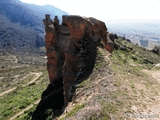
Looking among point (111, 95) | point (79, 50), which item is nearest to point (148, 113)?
point (111, 95)

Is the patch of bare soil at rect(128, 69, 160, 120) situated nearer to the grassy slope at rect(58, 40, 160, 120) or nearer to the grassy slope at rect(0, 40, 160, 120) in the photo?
the grassy slope at rect(58, 40, 160, 120)

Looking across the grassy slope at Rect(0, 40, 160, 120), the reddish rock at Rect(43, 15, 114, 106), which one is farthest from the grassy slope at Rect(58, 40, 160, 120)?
the reddish rock at Rect(43, 15, 114, 106)

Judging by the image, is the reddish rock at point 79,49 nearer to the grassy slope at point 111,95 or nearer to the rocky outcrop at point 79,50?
the rocky outcrop at point 79,50

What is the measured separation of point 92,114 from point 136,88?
7224 mm

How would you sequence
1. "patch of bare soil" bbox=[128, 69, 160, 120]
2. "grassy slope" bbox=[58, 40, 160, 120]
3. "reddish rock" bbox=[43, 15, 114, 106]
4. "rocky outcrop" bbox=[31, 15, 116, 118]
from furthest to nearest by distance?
"reddish rock" bbox=[43, 15, 114, 106]
"rocky outcrop" bbox=[31, 15, 116, 118]
"grassy slope" bbox=[58, 40, 160, 120]
"patch of bare soil" bbox=[128, 69, 160, 120]

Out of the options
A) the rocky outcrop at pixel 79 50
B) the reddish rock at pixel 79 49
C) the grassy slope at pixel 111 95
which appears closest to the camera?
the grassy slope at pixel 111 95

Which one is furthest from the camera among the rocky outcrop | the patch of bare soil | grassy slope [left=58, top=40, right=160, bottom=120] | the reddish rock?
the reddish rock

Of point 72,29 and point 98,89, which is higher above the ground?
point 72,29

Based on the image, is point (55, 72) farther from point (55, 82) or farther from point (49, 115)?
point (49, 115)

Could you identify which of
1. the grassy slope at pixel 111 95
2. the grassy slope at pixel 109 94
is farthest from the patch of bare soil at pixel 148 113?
the grassy slope at pixel 109 94

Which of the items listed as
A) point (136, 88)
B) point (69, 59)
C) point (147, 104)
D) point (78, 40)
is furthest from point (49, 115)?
point (147, 104)

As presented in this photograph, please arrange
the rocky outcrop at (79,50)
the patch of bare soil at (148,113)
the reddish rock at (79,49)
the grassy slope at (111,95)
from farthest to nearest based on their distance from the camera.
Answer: the reddish rock at (79,49) → the rocky outcrop at (79,50) → the grassy slope at (111,95) → the patch of bare soil at (148,113)

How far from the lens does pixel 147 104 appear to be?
59.1 ft

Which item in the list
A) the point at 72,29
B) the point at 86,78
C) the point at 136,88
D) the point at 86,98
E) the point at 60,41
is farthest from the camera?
the point at 60,41
